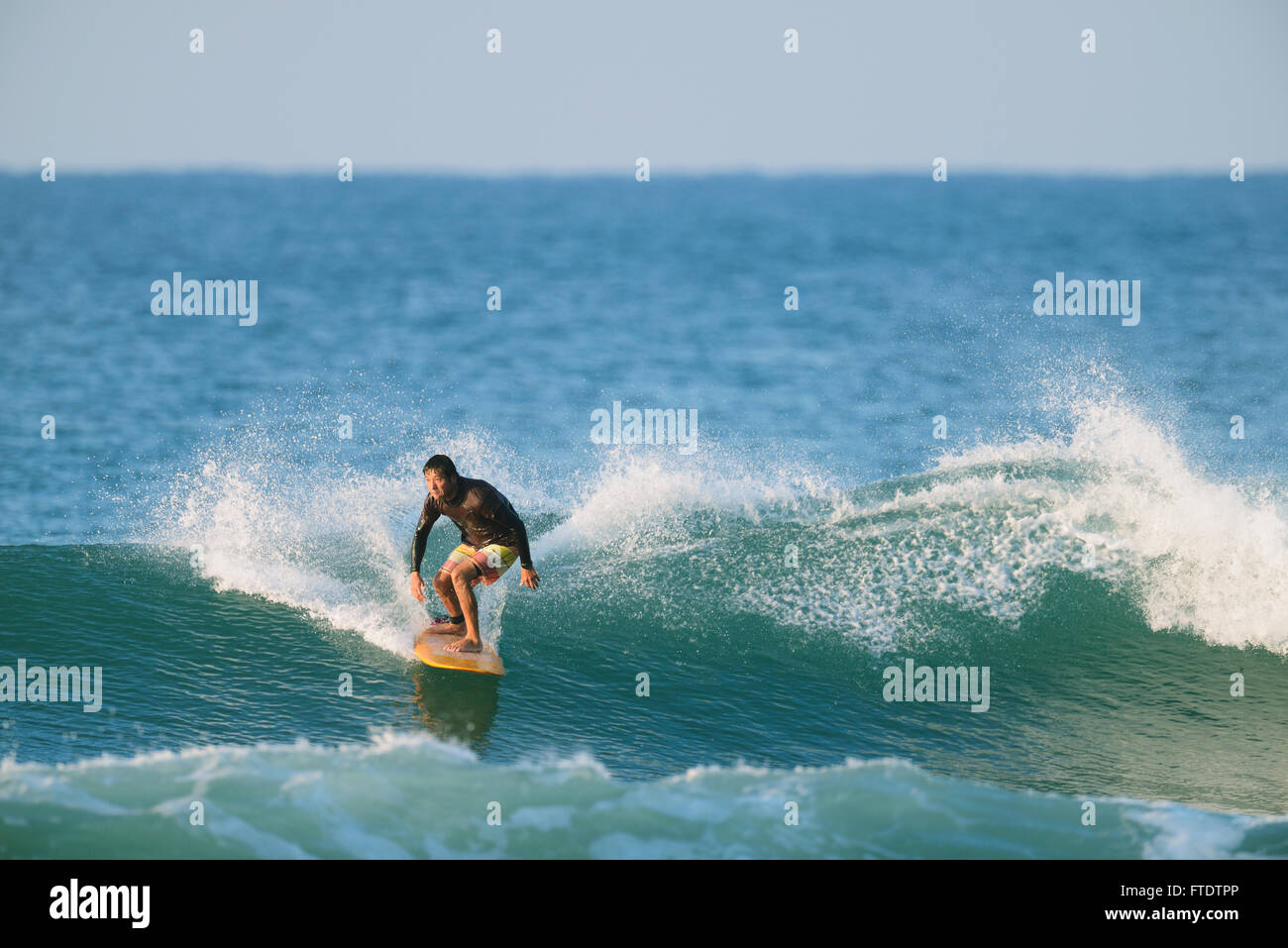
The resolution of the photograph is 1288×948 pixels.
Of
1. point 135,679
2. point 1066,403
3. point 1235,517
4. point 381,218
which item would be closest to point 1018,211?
point 381,218

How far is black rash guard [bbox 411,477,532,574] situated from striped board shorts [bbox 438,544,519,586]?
0.18ft

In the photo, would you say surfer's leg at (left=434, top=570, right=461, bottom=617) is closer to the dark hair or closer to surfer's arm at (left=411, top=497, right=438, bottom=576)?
surfer's arm at (left=411, top=497, right=438, bottom=576)

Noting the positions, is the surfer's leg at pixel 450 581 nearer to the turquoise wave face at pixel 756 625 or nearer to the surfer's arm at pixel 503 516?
the surfer's arm at pixel 503 516

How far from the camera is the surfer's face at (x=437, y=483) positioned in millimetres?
10797

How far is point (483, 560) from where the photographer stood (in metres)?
11.3

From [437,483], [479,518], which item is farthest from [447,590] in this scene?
[437,483]

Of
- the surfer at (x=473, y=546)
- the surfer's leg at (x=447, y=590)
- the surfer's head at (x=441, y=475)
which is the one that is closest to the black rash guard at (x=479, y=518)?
the surfer at (x=473, y=546)

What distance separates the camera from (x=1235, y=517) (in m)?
13.7

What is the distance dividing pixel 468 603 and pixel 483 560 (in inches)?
17.5

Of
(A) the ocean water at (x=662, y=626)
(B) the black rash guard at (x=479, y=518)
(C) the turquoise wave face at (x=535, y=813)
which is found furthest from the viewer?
(B) the black rash guard at (x=479, y=518)

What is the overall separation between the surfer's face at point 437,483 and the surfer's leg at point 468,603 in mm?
781
